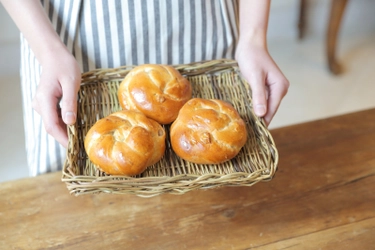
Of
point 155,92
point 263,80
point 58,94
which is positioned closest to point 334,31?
point 263,80

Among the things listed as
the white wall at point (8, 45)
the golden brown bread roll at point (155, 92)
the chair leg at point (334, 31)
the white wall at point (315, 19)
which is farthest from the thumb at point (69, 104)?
the white wall at point (315, 19)

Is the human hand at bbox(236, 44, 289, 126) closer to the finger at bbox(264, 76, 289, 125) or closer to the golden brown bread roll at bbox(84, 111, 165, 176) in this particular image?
the finger at bbox(264, 76, 289, 125)

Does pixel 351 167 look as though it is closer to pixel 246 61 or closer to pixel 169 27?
pixel 246 61

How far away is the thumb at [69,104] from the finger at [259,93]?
0.40 m

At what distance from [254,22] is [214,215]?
1.78 feet

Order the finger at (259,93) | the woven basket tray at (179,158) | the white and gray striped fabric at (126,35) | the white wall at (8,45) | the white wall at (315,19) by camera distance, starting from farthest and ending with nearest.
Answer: the white wall at (315,19) < the white wall at (8,45) < the white and gray striped fabric at (126,35) < the finger at (259,93) < the woven basket tray at (179,158)

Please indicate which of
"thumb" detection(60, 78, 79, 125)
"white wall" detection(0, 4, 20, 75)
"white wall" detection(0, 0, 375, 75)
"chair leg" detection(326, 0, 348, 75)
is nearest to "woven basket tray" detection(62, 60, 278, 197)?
"thumb" detection(60, 78, 79, 125)

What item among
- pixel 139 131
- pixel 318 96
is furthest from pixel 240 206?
pixel 318 96

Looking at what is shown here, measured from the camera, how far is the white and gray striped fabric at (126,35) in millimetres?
1010

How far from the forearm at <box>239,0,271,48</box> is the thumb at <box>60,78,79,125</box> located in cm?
48

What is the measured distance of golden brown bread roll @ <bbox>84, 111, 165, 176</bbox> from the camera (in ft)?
2.56

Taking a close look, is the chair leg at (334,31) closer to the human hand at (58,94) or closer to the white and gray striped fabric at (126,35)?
the white and gray striped fabric at (126,35)

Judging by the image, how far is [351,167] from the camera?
0.97m

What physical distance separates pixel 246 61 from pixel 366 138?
382 millimetres
